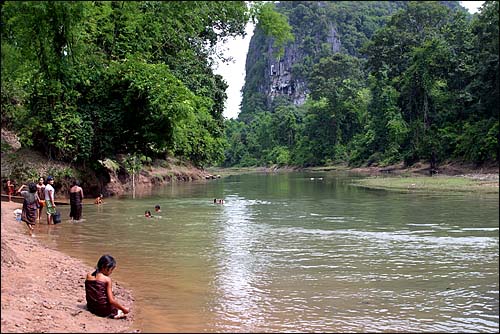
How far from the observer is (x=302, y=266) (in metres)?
11.1

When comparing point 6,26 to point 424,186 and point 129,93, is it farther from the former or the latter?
point 424,186

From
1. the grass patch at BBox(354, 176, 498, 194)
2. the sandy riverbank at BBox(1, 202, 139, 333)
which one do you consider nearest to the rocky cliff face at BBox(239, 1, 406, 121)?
the grass patch at BBox(354, 176, 498, 194)

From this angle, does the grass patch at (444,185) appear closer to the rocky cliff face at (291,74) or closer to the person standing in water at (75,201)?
the person standing in water at (75,201)

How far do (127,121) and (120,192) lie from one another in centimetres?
633

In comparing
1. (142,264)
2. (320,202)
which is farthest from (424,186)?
(142,264)

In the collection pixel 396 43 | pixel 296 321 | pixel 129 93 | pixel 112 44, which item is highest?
pixel 396 43

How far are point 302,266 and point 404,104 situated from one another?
157ft

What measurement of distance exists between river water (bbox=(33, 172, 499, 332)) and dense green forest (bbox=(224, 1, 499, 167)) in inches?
224

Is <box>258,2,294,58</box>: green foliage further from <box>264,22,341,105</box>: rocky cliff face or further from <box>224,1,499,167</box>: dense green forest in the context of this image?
<box>264,22,341,105</box>: rocky cliff face

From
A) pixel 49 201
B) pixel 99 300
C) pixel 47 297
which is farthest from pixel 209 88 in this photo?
pixel 99 300

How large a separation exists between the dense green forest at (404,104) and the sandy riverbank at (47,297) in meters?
7.61

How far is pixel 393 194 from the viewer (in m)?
29.2

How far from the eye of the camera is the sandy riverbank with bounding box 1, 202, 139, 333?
6.57 meters

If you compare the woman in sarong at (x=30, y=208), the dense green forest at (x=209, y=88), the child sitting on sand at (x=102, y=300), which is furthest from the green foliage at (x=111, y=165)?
the child sitting on sand at (x=102, y=300)
